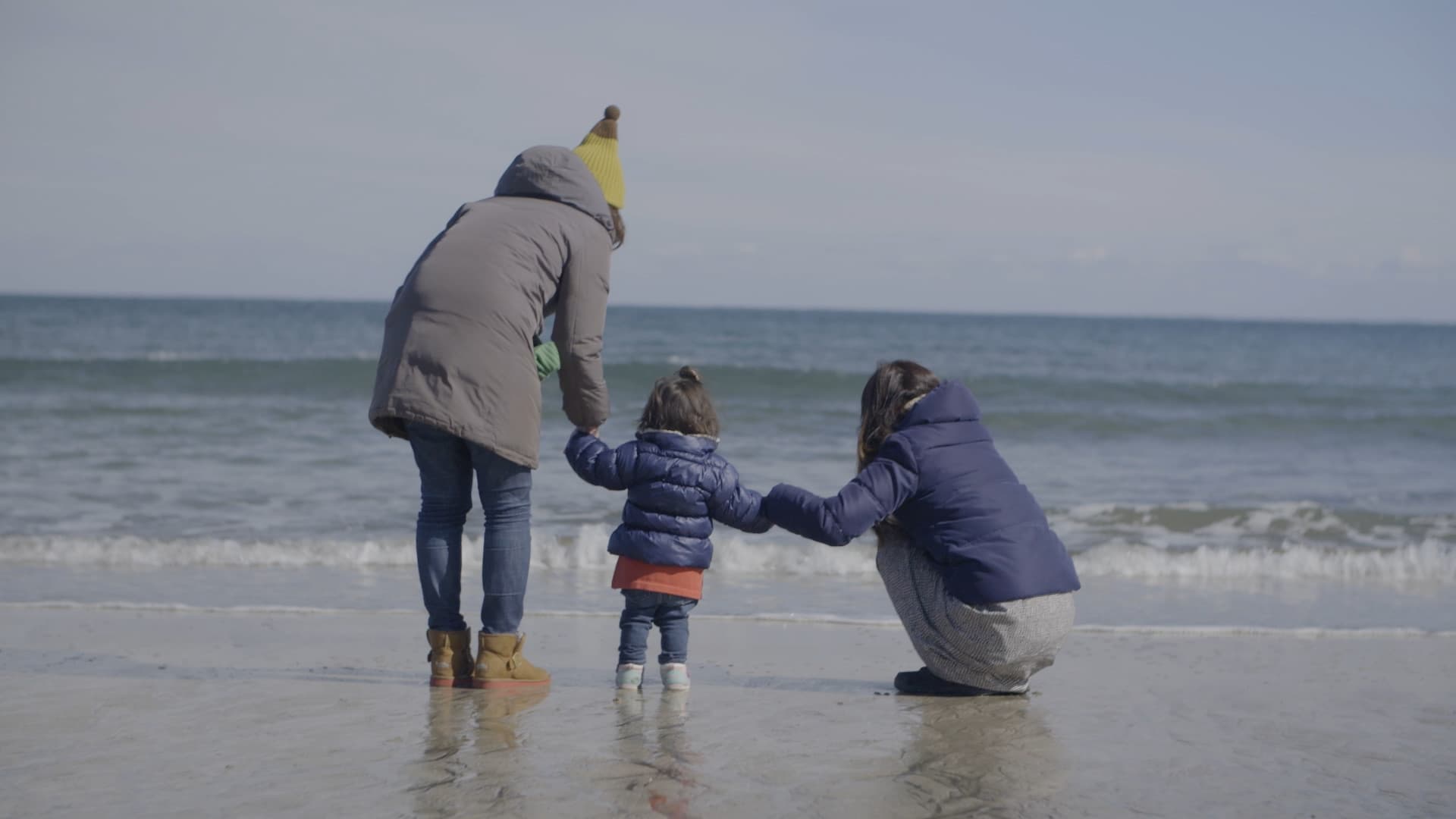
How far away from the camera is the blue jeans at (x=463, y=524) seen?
338 centimetres

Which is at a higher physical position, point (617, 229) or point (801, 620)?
point (617, 229)

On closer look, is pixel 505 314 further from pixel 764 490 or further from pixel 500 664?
pixel 764 490

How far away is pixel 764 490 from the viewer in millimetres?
9227

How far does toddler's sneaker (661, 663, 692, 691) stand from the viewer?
12.1 ft

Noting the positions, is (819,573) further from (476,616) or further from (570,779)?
(570,779)

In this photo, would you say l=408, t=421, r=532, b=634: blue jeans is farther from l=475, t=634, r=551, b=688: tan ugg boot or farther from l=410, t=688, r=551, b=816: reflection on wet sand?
l=410, t=688, r=551, b=816: reflection on wet sand

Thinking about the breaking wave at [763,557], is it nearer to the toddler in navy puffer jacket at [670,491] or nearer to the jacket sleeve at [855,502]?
the toddler in navy puffer jacket at [670,491]

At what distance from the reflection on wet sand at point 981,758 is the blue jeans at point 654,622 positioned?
2.34 ft

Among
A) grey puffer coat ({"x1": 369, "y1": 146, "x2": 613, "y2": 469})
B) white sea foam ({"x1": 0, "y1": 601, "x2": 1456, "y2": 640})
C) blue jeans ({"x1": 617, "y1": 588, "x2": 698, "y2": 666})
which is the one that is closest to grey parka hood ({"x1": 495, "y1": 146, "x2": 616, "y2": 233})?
grey puffer coat ({"x1": 369, "y1": 146, "x2": 613, "y2": 469})

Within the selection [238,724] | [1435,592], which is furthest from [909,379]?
[1435,592]

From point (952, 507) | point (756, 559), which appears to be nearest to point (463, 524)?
point (952, 507)

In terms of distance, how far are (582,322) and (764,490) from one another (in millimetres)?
5966

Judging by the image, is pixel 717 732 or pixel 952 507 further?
pixel 952 507

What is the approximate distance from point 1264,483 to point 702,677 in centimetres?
792
